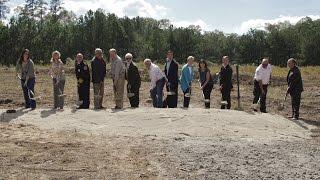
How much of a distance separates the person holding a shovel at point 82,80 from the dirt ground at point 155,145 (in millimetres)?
975

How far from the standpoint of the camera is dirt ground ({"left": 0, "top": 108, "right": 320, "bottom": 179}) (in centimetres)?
790

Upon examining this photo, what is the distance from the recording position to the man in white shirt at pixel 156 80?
13672mm

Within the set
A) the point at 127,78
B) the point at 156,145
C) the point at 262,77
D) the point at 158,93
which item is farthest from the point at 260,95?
the point at 156,145

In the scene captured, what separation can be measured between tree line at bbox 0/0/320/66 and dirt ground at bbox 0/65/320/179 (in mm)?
32838

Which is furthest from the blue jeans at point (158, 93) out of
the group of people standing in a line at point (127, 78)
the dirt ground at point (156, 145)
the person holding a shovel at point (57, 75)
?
the person holding a shovel at point (57, 75)

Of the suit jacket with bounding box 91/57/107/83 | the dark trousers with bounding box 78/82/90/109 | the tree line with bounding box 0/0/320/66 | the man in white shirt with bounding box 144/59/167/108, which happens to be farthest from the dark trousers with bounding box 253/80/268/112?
the tree line with bounding box 0/0/320/66

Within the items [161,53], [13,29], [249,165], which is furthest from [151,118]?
[161,53]

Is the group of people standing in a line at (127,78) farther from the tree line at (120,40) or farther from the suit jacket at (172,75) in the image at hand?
the tree line at (120,40)

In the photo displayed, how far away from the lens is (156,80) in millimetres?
13719

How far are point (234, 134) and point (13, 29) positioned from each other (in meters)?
37.0

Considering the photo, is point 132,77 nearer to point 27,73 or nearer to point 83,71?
point 83,71

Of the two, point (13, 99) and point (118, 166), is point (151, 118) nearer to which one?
point (118, 166)

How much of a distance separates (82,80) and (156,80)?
1.89 m

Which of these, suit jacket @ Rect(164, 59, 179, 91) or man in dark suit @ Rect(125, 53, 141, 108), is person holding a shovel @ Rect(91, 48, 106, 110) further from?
suit jacket @ Rect(164, 59, 179, 91)
